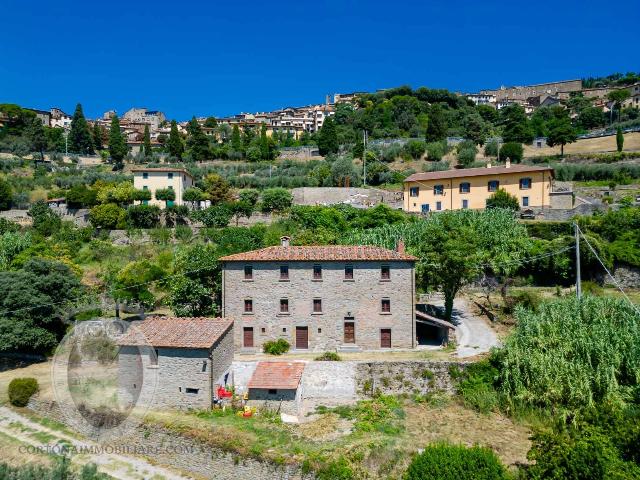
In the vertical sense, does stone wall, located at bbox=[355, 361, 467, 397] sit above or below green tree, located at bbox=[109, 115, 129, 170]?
below

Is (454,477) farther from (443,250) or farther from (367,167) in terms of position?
(367,167)

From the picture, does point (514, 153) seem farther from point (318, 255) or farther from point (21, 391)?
point (21, 391)

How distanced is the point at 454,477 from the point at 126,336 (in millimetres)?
17127

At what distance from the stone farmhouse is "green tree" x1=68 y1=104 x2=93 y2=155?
76794mm

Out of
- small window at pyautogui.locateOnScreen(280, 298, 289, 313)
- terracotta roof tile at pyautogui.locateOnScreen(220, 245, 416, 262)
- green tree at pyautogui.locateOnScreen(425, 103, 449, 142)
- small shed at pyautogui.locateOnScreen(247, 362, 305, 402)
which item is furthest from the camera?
green tree at pyautogui.locateOnScreen(425, 103, 449, 142)

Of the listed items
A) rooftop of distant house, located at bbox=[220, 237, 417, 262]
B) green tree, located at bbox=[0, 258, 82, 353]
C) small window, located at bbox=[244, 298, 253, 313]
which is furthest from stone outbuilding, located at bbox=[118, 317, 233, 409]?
green tree, located at bbox=[0, 258, 82, 353]

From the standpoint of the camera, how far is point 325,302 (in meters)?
29.0

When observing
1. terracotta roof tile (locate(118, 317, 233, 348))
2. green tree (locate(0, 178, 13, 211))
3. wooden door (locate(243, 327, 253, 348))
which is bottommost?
wooden door (locate(243, 327, 253, 348))

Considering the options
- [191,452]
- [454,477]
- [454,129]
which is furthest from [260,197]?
[454,129]

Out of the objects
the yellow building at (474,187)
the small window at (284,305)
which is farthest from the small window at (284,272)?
the yellow building at (474,187)

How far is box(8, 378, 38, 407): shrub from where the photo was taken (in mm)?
24672

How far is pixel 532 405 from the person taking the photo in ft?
73.6

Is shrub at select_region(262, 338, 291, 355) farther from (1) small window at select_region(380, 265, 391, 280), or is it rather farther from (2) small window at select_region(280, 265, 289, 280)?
(1) small window at select_region(380, 265, 391, 280)

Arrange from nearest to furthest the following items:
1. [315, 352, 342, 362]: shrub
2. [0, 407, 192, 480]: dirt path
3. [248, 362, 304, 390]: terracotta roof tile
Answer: [0, 407, 192, 480]: dirt path, [248, 362, 304, 390]: terracotta roof tile, [315, 352, 342, 362]: shrub
